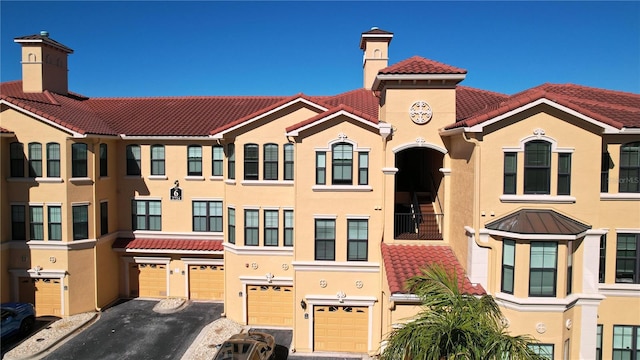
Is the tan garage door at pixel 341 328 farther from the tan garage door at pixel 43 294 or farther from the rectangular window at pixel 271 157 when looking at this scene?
the tan garage door at pixel 43 294

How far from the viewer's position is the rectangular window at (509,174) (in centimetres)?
1270

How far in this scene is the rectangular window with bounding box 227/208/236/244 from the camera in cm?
1888

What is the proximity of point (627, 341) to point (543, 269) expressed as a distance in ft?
19.3

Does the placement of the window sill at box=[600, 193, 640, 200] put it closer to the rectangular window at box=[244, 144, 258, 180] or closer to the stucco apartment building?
the stucco apartment building

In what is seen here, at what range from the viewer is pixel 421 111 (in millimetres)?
15016

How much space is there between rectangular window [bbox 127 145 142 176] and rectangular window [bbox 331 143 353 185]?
11.9m

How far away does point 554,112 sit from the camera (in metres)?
12.3

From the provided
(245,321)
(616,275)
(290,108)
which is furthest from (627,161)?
(245,321)

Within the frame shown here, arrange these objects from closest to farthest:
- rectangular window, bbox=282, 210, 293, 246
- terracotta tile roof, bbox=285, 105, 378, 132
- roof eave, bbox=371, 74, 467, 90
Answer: roof eave, bbox=371, 74, 467, 90
terracotta tile roof, bbox=285, 105, 378, 132
rectangular window, bbox=282, 210, 293, 246

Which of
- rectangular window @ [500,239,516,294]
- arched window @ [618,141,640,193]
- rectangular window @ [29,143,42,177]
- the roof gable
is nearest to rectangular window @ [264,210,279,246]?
the roof gable

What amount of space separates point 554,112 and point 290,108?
1042 cm

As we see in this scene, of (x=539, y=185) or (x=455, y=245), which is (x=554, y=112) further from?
(x=455, y=245)

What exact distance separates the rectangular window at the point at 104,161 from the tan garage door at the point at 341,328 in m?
13.1

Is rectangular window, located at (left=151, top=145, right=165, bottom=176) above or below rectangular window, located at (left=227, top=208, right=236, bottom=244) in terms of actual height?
above
